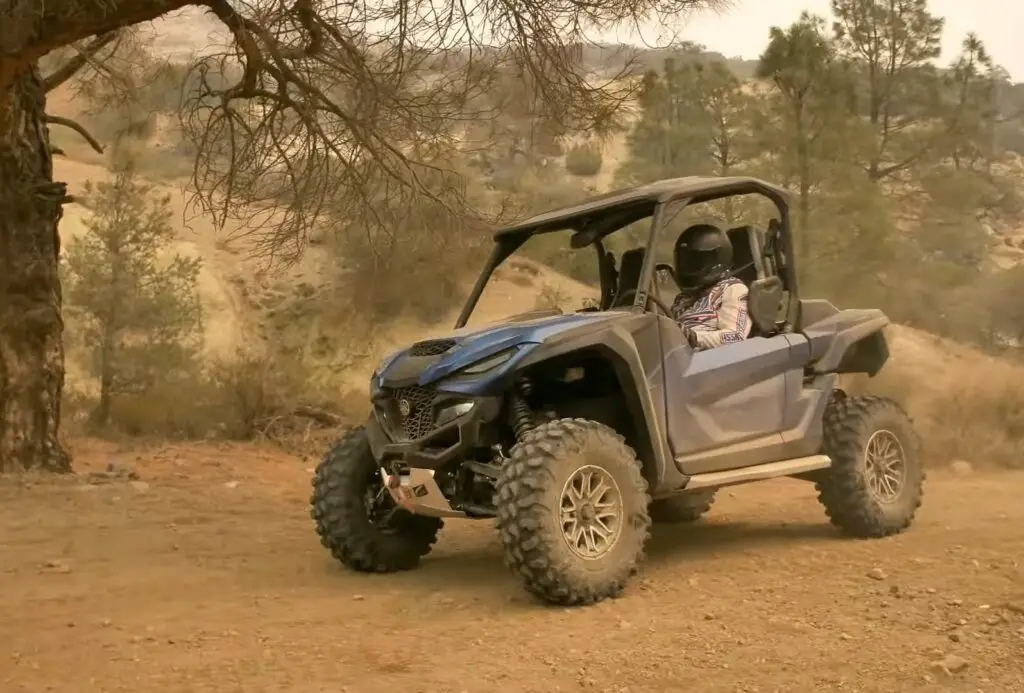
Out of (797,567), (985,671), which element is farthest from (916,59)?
(985,671)

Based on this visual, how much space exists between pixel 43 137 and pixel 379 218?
336 cm

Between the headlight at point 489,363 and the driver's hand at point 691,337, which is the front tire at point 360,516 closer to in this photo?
the headlight at point 489,363

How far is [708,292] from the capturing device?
20.6 ft

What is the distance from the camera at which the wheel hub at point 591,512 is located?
15.8ft

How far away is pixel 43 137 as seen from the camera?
1022 cm

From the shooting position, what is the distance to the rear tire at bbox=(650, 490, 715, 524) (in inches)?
285

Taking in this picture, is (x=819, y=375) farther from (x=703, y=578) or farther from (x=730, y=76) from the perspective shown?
(x=730, y=76)

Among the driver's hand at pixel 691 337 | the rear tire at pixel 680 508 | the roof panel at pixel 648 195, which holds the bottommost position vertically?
the rear tire at pixel 680 508

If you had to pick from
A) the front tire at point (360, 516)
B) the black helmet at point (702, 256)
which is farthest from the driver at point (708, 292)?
the front tire at point (360, 516)

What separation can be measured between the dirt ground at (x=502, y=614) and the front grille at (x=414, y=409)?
808 millimetres

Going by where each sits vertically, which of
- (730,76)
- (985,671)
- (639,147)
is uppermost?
(730,76)

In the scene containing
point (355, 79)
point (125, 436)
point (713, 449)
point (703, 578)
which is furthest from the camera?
point (125, 436)

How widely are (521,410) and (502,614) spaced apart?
1.04 m

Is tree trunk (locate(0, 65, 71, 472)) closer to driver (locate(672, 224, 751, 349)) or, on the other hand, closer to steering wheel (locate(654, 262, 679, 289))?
steering wheel (locate(654, 262, 679, 289))
